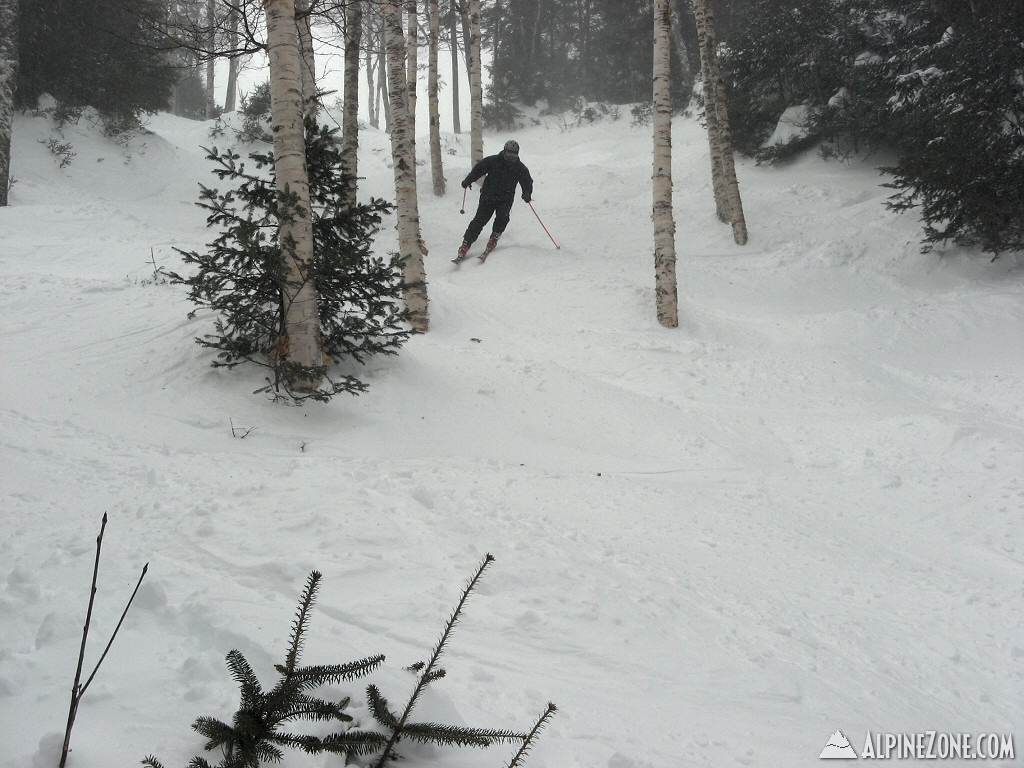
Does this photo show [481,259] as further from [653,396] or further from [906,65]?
[906,65]

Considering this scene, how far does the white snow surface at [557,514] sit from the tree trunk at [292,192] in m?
0.53

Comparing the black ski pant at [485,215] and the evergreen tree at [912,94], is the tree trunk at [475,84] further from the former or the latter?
the evergreen tree at [912,94]

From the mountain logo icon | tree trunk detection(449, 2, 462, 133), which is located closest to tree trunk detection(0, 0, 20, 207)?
the mountain logo icon

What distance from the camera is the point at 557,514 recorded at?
13.9 feet

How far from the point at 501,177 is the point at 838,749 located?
427 inches

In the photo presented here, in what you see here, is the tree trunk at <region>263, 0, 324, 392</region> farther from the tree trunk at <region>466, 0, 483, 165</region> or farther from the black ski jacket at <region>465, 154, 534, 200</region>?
the tree trunk at <region>466, 0, 483, 165</region>

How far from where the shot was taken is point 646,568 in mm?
3727

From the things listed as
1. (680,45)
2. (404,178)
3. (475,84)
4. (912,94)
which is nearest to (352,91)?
(404,178)

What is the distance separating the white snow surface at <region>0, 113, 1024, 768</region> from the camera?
2398mm

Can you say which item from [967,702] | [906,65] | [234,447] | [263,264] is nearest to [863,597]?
[967,702]

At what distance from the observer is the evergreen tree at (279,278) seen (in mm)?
5109

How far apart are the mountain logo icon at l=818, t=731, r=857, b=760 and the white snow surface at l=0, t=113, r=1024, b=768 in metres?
0.05

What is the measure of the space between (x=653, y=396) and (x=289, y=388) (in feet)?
12.1

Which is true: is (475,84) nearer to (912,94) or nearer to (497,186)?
(497,186)
